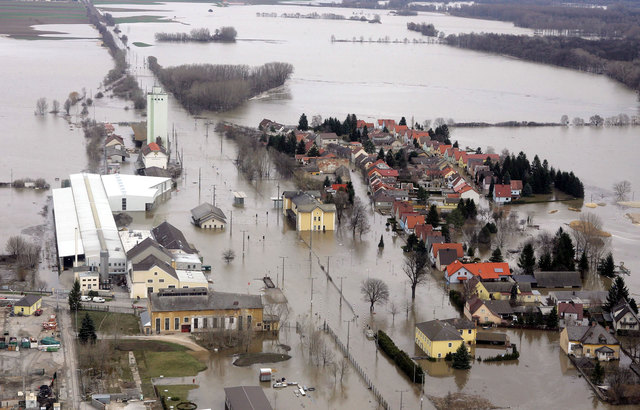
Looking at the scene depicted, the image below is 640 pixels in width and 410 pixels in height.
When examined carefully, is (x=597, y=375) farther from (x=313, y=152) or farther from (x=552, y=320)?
(x=313, y=152)

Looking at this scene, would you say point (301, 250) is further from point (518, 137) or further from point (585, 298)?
point (518, 137)

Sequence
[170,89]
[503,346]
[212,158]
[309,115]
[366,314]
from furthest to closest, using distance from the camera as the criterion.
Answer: [170,89] < [309,115] < [212,158] < [366,314] < [503,346]

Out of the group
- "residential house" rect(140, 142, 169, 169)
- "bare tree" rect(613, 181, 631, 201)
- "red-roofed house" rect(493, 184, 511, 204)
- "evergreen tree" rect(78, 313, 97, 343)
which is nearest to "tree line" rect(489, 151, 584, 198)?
"red-roofed house" rect(493, 184, 511, 204)

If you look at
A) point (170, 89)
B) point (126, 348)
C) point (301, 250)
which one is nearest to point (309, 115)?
point (170, 89)

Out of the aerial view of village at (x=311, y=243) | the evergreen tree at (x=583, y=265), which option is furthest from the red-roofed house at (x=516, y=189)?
the evergreen tree at (x=583, y=265)

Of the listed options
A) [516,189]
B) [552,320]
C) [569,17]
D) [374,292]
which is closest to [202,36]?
[569,17]

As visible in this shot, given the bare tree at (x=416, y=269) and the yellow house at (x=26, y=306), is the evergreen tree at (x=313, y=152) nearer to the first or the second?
the bare tree at (x=416, y=269)
